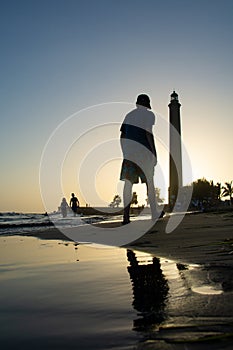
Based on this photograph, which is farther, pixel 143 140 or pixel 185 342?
pixel 143 140

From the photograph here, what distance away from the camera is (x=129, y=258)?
290 centimetres

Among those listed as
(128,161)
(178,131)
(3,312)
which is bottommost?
(3,312)

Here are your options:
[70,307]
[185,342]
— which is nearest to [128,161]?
[70,307]

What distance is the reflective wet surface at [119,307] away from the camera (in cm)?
107

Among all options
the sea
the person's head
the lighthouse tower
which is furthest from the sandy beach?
the lighthouse tower

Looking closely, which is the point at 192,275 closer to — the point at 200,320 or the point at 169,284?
the point at 169,284

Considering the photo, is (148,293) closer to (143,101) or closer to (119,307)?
(119,307)

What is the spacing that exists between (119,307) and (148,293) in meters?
0.24

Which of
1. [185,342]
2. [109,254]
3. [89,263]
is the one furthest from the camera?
[109,254]

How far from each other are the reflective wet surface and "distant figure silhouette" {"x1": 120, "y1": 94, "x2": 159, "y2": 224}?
4.59 meters

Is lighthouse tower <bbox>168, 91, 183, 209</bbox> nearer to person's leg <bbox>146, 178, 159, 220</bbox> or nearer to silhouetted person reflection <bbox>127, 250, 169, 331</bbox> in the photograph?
person's leg <bbox>146, 178, 159, 220</bbox>

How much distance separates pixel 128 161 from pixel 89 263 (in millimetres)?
4545

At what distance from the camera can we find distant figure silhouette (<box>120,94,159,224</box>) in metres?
7.10

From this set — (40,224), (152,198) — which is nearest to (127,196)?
(152,198)
